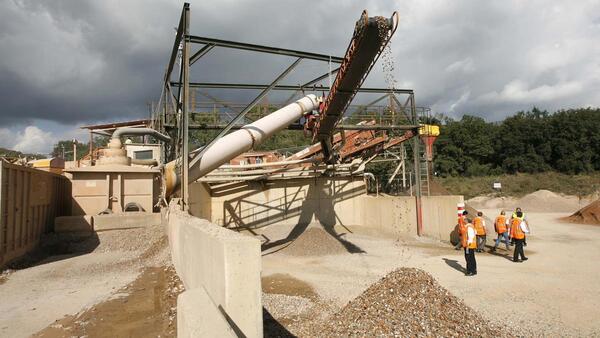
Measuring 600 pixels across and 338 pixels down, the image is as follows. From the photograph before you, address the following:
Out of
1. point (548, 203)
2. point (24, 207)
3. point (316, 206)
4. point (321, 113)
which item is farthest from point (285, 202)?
point (548, 203)

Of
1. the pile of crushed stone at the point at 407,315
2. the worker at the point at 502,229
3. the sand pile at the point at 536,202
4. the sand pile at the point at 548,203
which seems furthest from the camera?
the sand pile at the point at 536,202

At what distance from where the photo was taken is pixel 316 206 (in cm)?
1892

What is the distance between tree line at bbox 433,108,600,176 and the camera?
147ft

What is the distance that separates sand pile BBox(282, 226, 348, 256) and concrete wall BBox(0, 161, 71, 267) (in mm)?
8223

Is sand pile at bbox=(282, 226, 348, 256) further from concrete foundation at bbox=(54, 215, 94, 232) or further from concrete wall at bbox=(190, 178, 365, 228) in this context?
concrete foundation at bbox=(54, 215, 94, 232)

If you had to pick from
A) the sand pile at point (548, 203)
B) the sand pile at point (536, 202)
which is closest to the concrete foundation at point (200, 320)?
the sand pile at point (536, 202)

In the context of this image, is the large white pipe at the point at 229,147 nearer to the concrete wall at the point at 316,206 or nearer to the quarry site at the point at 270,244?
the quarry site at the point at 270,244

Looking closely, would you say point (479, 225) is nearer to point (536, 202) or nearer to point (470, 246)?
point (470, 246)

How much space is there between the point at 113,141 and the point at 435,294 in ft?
44.0

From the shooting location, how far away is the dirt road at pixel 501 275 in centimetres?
637

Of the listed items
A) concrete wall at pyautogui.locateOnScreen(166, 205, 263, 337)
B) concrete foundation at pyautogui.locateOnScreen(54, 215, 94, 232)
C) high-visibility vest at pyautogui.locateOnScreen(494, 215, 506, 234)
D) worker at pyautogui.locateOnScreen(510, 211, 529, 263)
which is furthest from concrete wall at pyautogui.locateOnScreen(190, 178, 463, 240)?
concrete wall at pyautogui.locateOnScreen(166, 205, 263, 337)

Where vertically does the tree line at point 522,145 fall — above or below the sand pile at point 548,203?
above

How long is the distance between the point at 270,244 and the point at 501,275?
9.16 meters

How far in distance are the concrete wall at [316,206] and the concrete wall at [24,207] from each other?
207 inches
